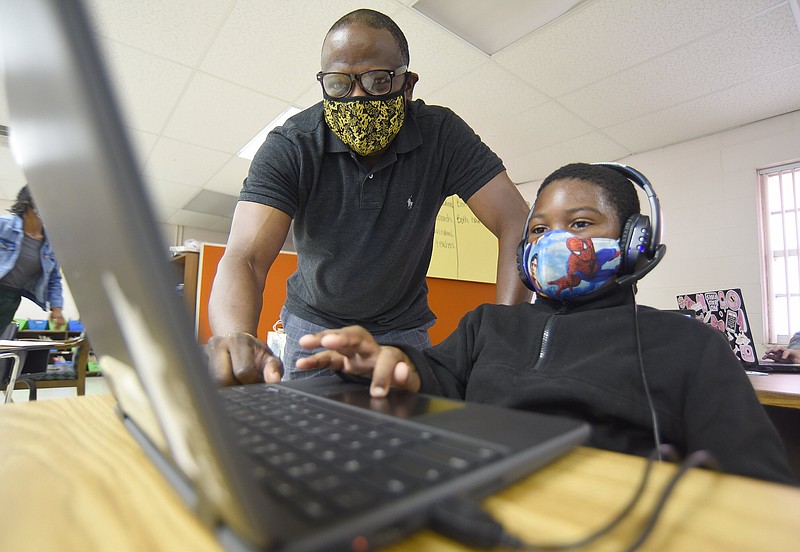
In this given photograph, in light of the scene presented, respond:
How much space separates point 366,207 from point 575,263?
0.55m

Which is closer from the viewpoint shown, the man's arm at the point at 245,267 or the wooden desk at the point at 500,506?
the wooden desk at the point at 500,506

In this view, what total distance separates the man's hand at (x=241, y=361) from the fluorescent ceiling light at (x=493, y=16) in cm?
202

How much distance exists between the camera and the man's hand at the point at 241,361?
0.56 meters

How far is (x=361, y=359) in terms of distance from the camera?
543mm

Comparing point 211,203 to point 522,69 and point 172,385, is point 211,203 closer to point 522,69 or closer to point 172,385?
point 522,69

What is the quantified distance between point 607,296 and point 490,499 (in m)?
0.54

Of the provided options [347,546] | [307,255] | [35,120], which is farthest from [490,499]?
[307,255]

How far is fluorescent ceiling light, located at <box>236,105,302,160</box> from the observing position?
3234 mm

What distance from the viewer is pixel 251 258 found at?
94 cm

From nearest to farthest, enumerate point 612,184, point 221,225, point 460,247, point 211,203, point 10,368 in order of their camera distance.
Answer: point 612,184
point 460,247
point 10,368
point 211,203
point 221,225

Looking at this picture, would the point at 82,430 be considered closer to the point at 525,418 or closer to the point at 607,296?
the point at 525,418

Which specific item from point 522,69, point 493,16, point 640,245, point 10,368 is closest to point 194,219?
point 10,368

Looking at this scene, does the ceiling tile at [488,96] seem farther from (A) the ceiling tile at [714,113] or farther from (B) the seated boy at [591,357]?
(B) the seated boy at [591,357]

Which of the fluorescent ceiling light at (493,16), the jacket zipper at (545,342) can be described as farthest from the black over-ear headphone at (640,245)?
the fluorescent ceiling light at (493,16)
